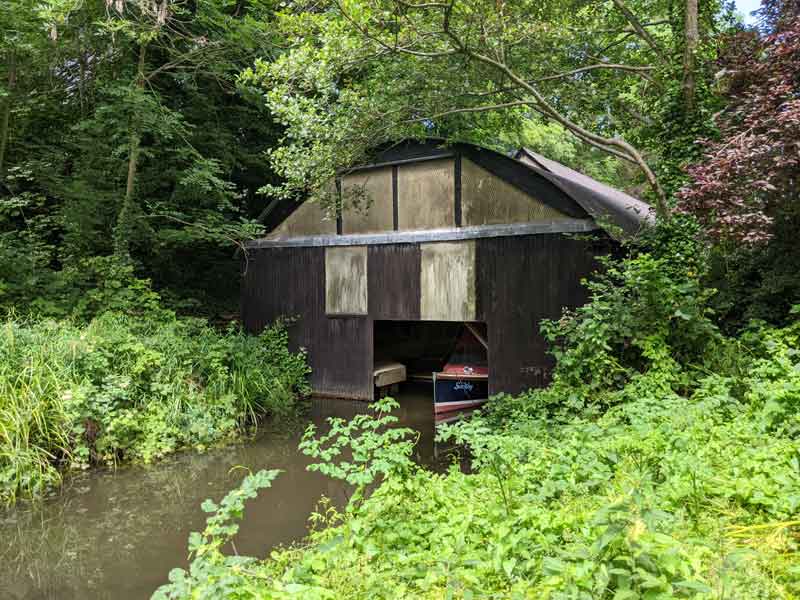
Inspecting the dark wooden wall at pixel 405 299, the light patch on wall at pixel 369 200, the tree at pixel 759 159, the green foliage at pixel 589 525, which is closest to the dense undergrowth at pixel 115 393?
the dark wooden wall at pixel 405 299

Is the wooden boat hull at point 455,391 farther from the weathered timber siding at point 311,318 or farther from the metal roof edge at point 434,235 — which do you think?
the metal roof edge at point 434,235

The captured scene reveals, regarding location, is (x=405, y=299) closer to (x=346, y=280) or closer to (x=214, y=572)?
(x=346, y=280)

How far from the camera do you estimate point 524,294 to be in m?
8.89

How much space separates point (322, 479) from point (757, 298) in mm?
5724

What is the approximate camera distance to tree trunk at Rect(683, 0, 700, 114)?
7.30 m

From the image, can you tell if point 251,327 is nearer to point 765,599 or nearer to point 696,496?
point 696,496

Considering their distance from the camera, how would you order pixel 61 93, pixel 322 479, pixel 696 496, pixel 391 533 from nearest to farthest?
pixel 696 496
pixel 391 533
pixel 322 479
pixel 61 93

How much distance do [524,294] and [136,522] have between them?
6249 millimetres

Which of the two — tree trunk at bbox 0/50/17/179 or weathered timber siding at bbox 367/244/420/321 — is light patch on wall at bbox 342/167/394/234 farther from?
tree trunk at bbox 0/50/17/179

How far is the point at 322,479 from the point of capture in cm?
654

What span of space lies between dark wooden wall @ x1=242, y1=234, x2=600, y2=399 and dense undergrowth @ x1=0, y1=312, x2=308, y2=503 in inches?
64.7

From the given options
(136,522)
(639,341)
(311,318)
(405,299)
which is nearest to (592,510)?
(639,341)

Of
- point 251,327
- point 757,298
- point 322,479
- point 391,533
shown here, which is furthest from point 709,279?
point 251,327

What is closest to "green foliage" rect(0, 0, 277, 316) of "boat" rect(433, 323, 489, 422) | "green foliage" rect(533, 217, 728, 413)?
"boat" rect(433, 323, 489, 422)
